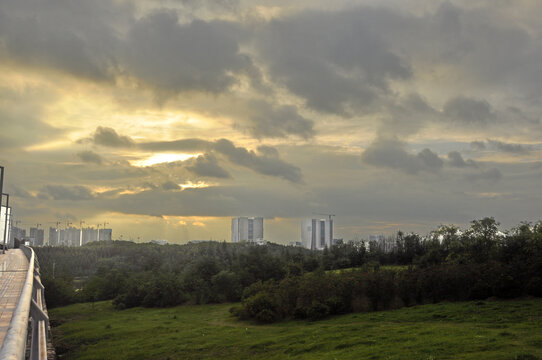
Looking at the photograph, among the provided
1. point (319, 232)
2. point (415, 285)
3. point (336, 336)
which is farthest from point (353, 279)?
point (319, 232)

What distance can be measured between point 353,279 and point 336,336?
52.3 feet

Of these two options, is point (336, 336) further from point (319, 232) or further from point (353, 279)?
point (319, 232)

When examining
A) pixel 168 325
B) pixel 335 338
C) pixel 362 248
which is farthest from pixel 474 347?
pixel 362 248

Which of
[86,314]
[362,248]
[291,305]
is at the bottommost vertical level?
[86,314]

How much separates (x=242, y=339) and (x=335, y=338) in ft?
33.7

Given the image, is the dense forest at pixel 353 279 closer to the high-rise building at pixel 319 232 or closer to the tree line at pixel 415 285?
the tree line at pixel 415 285

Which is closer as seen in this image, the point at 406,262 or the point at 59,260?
the point at 406,262

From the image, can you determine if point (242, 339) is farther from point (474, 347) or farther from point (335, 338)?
point (474, 347)

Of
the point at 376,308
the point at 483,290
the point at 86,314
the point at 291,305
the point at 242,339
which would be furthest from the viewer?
the point at 86,314

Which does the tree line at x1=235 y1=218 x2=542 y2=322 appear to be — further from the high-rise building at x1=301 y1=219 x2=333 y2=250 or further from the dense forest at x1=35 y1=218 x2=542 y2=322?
the high-rise building at x1=301 y1=219 x2=333 y2=250

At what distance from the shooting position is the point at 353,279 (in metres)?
47.0

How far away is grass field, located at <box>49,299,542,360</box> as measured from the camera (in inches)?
934

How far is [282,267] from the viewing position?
78.6 m

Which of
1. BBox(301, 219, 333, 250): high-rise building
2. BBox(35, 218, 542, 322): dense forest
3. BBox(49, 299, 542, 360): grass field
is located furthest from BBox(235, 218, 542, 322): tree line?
BBox(301, 219, 333, 250): high-rise building
